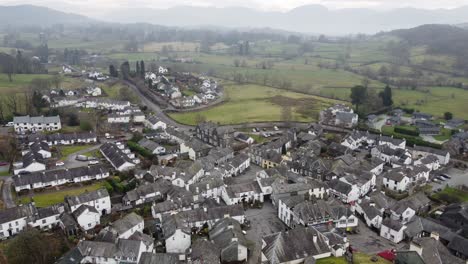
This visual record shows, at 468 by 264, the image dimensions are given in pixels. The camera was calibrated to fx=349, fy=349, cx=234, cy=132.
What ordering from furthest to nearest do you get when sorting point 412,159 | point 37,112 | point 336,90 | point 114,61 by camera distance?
point 114,61
point 336,90
point 37,112
point 412,159

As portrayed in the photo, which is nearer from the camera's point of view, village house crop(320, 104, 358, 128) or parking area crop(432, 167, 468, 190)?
parking area crop(432, 167, 468, 190)

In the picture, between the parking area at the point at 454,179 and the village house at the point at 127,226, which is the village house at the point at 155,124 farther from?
the parking area at the point at 454,179

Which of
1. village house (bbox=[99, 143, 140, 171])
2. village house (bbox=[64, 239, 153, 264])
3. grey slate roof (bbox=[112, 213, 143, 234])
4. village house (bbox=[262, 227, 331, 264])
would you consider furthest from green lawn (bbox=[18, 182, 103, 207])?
village house (bbox=[262, 227, 331, 264])

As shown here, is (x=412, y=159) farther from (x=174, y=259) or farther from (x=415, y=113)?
(x=174, y=259)

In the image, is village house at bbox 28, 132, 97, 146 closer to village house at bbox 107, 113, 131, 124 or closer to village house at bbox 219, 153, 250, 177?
village house at bbox 107, 113, 131, 124

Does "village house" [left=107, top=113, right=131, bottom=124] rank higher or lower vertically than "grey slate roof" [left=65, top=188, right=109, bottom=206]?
higher

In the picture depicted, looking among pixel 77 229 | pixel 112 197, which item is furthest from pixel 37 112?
pixel 77 229

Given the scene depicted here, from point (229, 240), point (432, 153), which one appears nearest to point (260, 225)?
point (229, 240)
